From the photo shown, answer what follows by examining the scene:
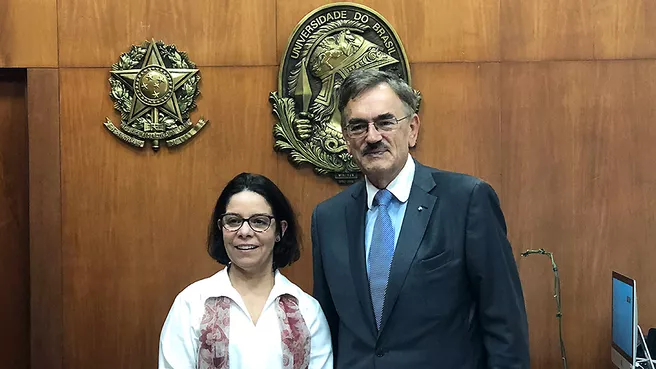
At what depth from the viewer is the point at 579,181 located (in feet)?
8.70

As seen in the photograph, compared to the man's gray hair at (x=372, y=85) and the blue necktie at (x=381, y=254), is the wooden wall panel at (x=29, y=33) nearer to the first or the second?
the man's gray hair at (x=372, y=85)

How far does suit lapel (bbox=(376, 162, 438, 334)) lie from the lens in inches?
58.1

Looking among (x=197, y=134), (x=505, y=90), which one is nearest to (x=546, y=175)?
(x=505, y=90)

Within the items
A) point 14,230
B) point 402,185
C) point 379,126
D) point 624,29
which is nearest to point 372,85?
point 379,126

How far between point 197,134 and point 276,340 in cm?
131

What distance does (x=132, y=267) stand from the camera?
8.72 feet

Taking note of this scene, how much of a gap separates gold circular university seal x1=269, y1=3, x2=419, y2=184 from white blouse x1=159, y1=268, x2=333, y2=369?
102 centimetres

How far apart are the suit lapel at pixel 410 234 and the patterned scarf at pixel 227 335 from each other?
269mm

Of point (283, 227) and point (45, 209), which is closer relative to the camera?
point (283, 227)

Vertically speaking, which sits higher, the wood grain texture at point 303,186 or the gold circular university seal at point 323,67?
the gold circular university seal at point 323,67

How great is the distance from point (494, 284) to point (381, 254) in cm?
30

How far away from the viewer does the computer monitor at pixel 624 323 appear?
7.41 feet

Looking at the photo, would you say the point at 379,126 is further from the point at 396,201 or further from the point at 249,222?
the point at 249,222

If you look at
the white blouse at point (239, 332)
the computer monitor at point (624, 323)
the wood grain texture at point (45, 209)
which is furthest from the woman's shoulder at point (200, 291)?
the computer monitor at point (624, 323)
